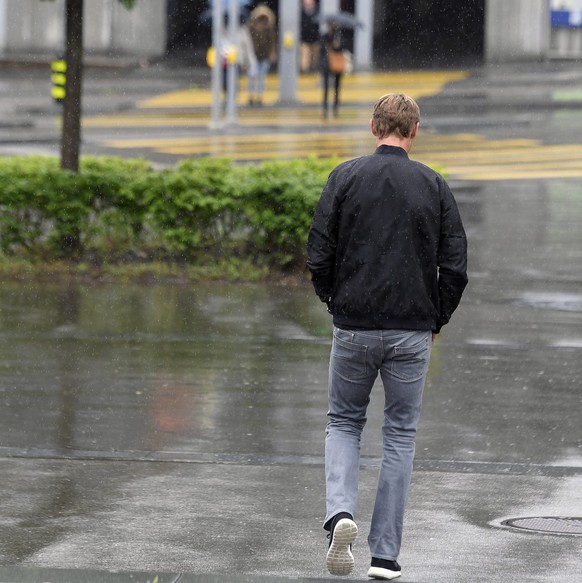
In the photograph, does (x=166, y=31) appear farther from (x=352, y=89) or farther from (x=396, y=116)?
(x=396, y=116)

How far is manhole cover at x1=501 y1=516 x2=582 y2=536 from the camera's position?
613 cm

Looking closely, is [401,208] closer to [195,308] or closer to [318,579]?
[318,579]

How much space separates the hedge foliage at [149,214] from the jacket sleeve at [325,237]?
6847 mm

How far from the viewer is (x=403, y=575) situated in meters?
5.56

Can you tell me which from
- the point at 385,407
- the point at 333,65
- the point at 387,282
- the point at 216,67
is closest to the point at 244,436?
the point at 385,407

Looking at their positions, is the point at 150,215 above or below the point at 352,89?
below

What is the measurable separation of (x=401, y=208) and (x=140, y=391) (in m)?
3.68

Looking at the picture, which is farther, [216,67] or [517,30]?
[517,30]

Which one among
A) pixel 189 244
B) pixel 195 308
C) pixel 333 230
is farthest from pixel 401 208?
pixel 189 244

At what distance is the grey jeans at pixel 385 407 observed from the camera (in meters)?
5.49

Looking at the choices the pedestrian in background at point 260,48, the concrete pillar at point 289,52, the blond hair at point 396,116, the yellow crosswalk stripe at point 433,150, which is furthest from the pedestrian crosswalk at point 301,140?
the blond hair at point 396,116

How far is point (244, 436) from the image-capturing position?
777cm

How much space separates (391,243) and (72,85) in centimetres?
796

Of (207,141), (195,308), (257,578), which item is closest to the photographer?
(257,578)
